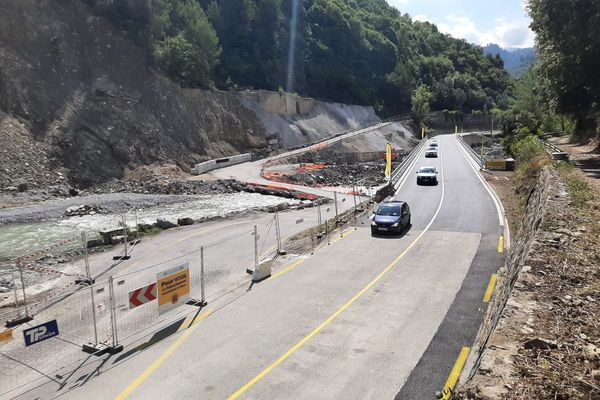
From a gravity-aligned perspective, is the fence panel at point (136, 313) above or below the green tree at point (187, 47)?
below

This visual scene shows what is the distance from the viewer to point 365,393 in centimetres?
930

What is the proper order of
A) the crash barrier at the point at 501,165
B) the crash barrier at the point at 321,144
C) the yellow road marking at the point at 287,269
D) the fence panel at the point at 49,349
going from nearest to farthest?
the fence panel at the point at 49,349
the yellow road marking at the point at 287,269
the crash barrier at the point at 501,165
the crash barrier at the point at 321,144

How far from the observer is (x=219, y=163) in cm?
5538

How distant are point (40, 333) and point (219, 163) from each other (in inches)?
1795

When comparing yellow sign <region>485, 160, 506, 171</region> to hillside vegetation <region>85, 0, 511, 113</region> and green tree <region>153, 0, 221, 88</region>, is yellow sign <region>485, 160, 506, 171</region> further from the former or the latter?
hillside vegetation <region>85, 0, 511, 113</region>

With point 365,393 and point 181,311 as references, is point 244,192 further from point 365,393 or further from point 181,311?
point 365,393

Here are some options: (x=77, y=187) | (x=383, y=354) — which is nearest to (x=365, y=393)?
(x=383, y=354)

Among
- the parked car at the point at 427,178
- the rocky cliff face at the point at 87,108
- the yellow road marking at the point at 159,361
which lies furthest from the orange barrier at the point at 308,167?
the yellow road marking at the point at 159,361

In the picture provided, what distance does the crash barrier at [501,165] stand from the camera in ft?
147

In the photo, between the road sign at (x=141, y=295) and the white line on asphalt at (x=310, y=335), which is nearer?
the white line on asphalt at (x=310, y=335)

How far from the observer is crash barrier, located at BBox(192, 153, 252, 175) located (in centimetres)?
5150

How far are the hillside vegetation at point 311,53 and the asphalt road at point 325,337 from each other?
5126 cm

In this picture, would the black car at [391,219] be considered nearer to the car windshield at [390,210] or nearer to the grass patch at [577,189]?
the car windshield at [390,210]

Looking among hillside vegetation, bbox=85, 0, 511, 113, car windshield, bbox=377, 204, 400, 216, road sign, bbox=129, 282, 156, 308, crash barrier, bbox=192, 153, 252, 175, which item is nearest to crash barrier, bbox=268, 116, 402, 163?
crash barrier, bbox=192, 153, 252, 175
